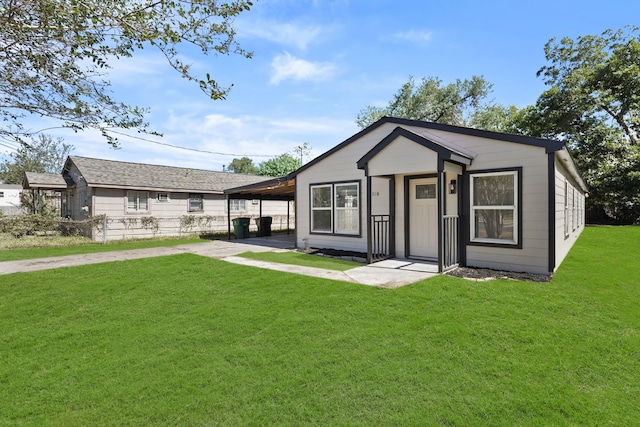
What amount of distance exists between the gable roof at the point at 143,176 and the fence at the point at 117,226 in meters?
1.53

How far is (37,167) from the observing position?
37938 mm

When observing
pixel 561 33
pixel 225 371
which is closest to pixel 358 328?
pixel 225 371

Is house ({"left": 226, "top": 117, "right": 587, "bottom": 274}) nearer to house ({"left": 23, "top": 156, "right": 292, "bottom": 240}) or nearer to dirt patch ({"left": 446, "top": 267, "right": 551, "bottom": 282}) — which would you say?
dirt patch ({"left": 446, "top": 267, "right": 551, "bottom": 282})

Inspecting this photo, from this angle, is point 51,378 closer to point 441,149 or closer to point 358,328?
point 358,328

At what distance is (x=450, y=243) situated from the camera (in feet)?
22.3

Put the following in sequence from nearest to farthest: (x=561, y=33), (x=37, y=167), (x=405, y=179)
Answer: (x=405, y=179)
(x=561, y=33)
(x=37, y=167)

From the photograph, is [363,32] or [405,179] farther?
[363,32]

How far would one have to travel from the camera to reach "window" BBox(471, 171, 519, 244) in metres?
6.43

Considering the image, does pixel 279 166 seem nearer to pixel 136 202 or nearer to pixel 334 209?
pixel 136 202

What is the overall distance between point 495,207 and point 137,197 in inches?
592

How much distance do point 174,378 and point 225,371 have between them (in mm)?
442

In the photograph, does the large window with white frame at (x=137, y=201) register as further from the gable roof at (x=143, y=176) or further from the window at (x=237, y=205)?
the window at (x=237, y=205)

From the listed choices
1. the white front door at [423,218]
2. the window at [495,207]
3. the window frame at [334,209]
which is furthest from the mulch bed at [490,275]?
the window frame at [334,209]

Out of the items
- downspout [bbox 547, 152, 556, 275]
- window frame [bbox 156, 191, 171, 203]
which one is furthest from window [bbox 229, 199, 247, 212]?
downspout [bbox 547, 152, 556, 275]
